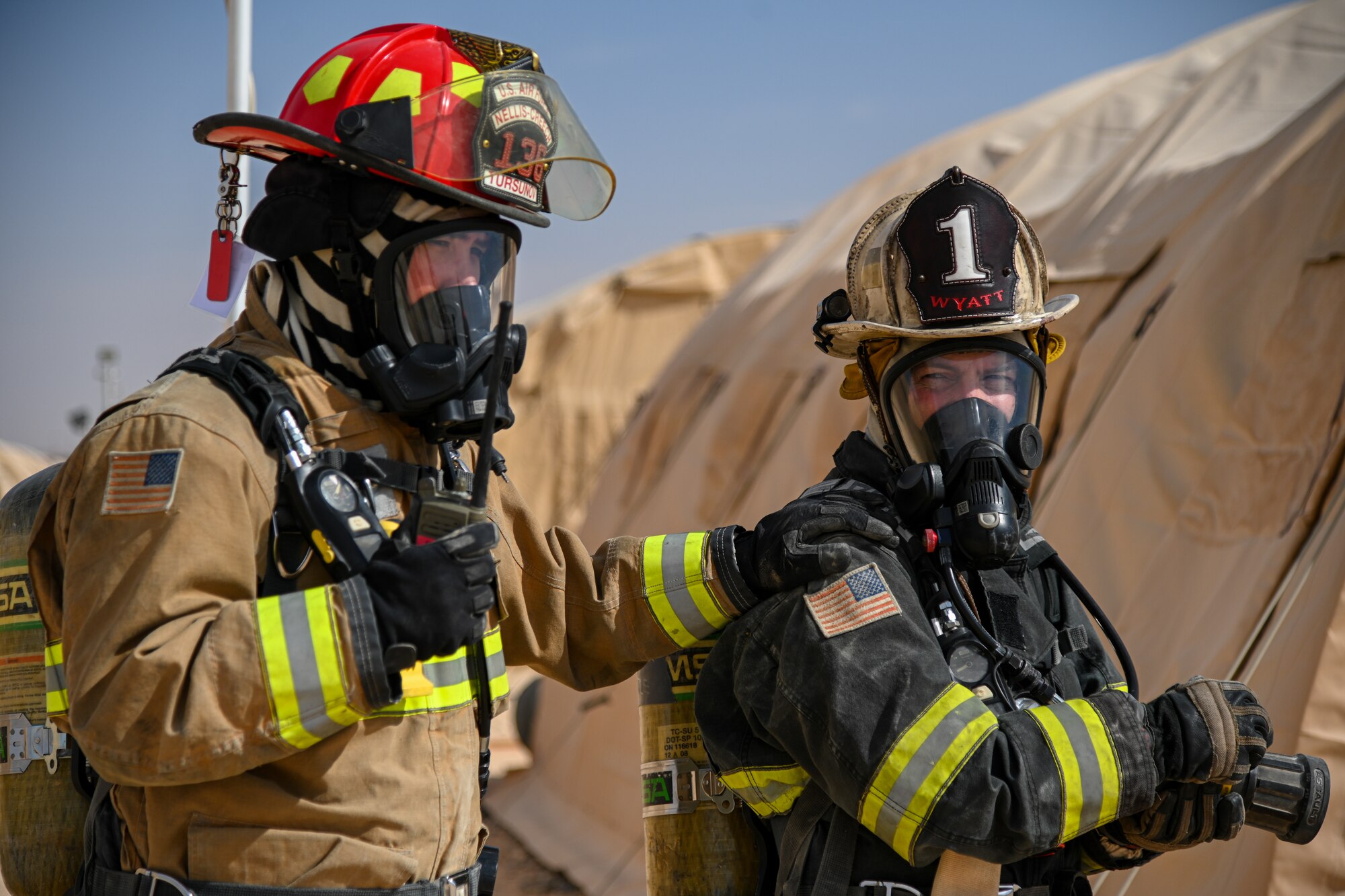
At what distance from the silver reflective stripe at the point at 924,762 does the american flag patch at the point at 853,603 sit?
0.21 metres

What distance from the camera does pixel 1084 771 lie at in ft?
6.73

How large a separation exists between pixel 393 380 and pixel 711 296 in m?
14.3

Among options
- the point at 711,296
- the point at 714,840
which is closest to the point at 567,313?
the point at 711,296

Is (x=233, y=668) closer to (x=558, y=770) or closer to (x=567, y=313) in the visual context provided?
(x=558, y=770)

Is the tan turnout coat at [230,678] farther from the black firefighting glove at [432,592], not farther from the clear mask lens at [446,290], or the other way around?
the clear mask lens at [446,290]

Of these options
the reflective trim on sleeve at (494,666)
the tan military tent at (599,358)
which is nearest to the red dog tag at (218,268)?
the reflective trim on sleeve at (494,666)

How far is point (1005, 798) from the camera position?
203 cm

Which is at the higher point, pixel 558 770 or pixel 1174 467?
pixel 1174 467

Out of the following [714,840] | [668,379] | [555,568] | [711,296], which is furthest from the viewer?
[711,296]

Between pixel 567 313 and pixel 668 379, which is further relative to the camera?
pixel 567 313

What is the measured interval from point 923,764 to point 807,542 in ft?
1.49

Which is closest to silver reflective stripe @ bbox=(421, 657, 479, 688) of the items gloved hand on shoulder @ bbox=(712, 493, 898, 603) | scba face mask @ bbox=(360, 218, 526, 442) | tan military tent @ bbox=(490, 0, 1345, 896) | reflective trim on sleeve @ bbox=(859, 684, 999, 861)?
scba face mask @ bbox=(360, 218, 526, 442)

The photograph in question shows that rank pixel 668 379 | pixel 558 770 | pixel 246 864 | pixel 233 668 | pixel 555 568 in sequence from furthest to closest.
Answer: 1. pixel 668 379
2. pixel 558 770
3. pixel 555 568
4. pixel 246 864
5. pixel 233 668

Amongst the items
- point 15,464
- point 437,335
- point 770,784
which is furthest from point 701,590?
point 15,464
